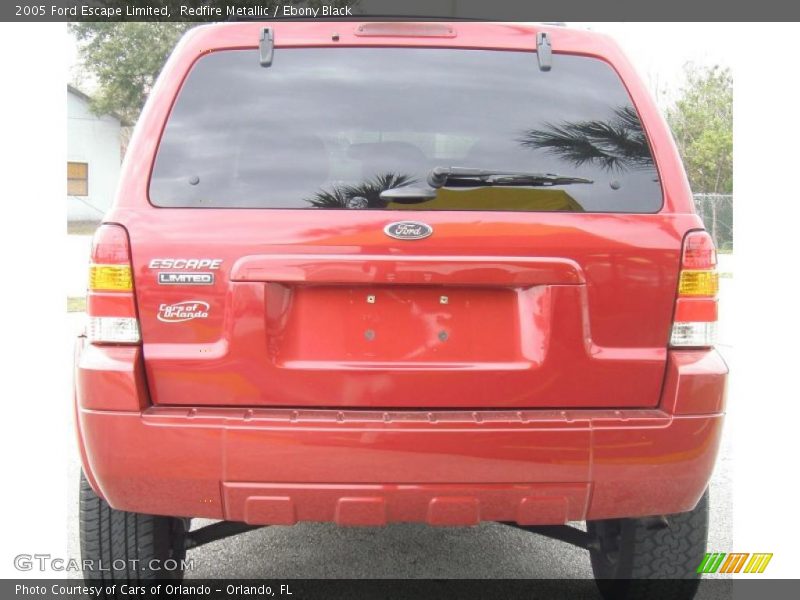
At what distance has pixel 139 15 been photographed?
71.6ft

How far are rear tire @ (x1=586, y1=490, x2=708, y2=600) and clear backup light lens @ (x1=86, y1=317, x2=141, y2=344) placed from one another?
187 cm

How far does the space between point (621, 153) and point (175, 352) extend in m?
1.52

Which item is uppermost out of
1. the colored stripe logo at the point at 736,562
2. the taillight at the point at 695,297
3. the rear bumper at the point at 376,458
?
the taillight at the point at 695,297

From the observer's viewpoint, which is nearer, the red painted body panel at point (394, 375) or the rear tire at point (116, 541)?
the red painted body panel at point (394, 375)

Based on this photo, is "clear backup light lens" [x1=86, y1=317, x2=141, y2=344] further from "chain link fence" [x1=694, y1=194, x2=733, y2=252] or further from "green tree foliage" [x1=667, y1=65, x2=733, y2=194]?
"green tree foliage" [x1=667, y1=65, x2=733, y2=194]

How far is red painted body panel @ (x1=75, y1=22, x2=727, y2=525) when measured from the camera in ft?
7.79

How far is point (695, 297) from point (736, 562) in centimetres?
188

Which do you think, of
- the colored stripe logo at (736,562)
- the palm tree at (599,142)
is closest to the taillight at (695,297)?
the palm tree at (599,142)

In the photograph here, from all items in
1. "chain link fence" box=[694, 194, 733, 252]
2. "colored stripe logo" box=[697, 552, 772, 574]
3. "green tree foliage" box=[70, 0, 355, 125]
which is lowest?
"colored stripe logo" box=[697, 552, 772, 574]

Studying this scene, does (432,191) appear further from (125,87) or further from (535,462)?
(125,87)

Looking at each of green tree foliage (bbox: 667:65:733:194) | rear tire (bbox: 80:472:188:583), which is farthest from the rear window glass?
green tree foliage (bbox: 667:65:733:194)

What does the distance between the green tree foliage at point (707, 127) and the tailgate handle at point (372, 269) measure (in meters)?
23.0

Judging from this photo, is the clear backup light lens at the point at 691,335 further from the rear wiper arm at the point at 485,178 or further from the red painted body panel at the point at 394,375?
the rear wiper arm at the point at 485,178

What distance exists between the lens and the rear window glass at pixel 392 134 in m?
2.46
